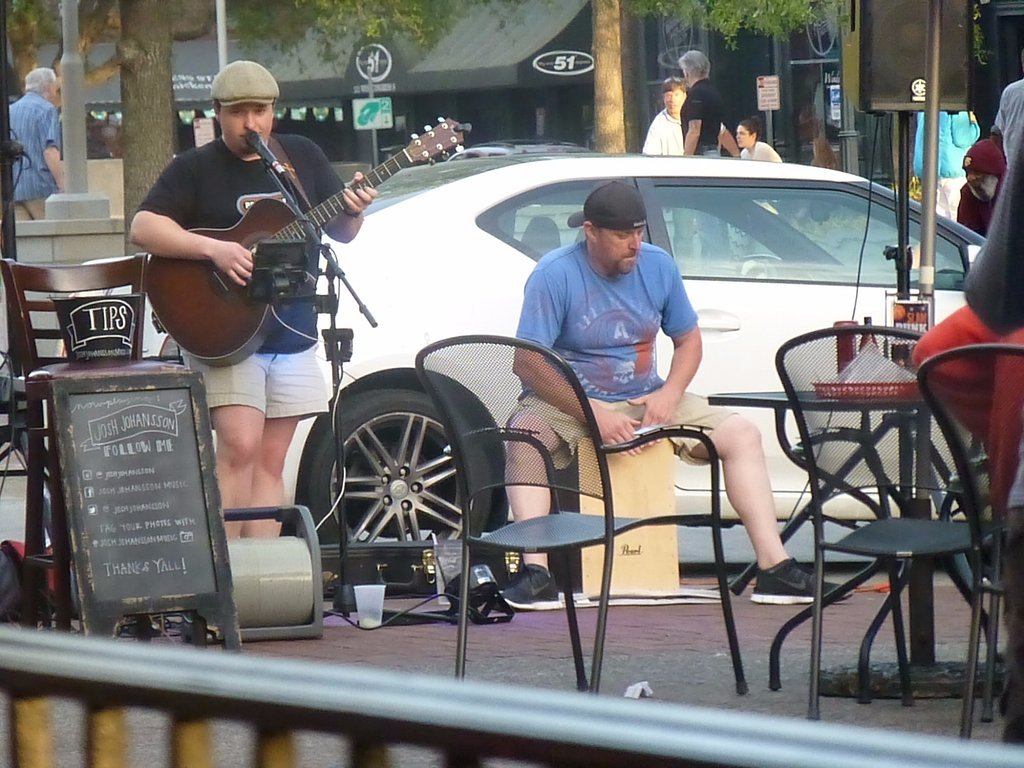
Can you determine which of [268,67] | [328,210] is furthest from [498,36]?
[328,210]

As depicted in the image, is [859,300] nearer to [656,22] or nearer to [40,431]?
[40,431]

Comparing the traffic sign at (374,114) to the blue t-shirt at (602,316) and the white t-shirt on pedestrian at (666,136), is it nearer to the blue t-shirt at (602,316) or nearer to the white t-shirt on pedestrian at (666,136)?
the white t-shirt on pedestrian at (666,136)

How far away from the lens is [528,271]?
7453 millimetres

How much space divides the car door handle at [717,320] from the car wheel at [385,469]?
1067mm

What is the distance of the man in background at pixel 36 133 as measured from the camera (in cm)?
1611

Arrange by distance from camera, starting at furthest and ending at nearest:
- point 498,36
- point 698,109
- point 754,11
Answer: point 498,36
point 754,11
point 698,109

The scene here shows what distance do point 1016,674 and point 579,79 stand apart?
33.1m

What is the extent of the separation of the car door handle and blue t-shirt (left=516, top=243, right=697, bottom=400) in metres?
0.89

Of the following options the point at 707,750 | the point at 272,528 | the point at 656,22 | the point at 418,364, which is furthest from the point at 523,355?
the point at 656,22

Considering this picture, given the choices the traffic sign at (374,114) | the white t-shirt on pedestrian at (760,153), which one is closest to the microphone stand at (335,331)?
the white t-shirt on pedestrian at (760,153)

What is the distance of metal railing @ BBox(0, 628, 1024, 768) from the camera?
106 centimetres

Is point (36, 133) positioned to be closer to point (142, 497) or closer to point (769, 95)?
point (142, 497)

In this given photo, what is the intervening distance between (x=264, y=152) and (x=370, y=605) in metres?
1.54

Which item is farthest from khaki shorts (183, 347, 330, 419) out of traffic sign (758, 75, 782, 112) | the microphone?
traffic sign (758, 75, 782, 112)
